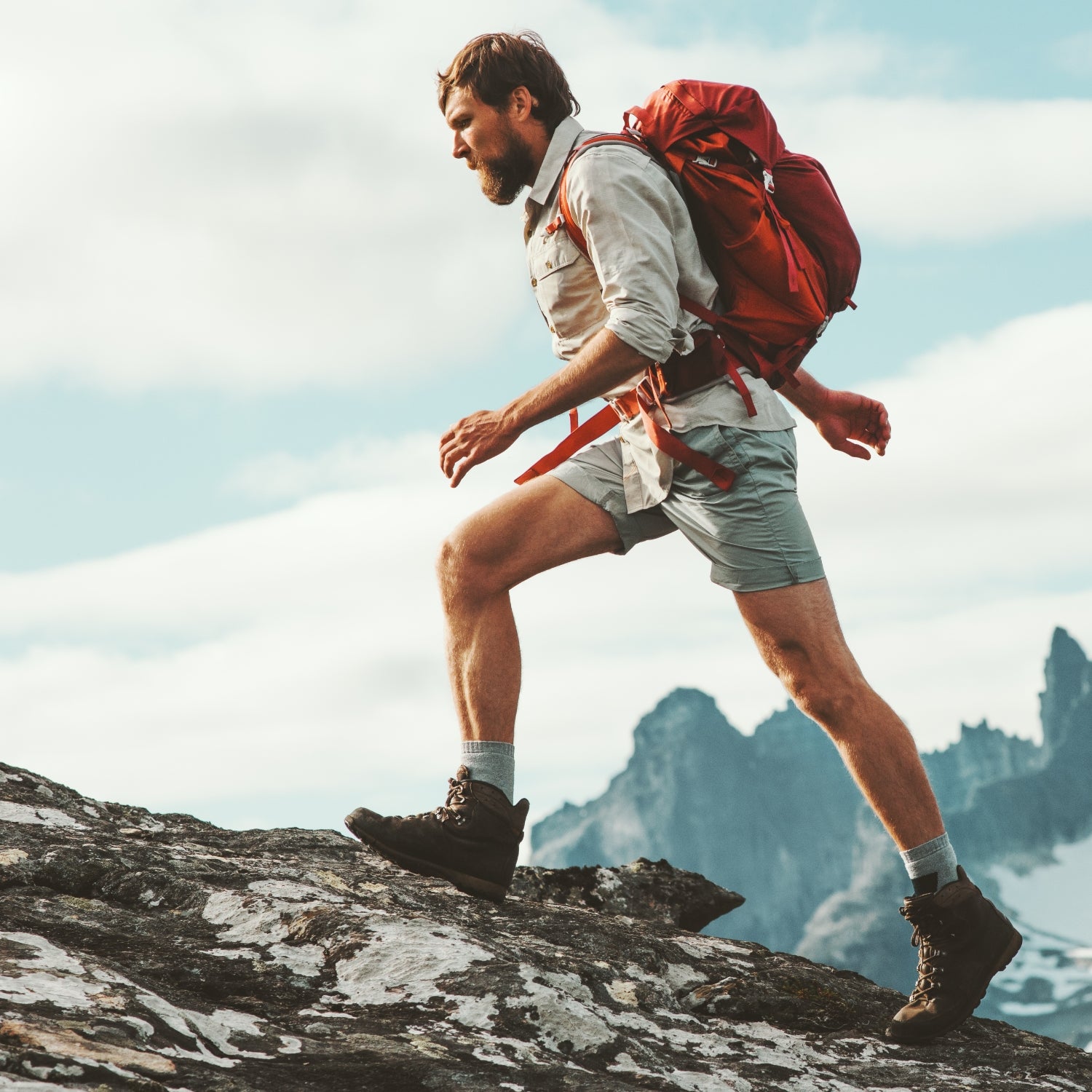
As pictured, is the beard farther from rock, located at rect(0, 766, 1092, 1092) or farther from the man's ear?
rock, located at rect(0, 766, 1092, 1092)

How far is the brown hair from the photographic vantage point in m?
4.92

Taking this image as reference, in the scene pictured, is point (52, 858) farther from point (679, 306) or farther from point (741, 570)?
point (679, 306)

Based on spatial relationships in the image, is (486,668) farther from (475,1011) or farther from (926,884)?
(926,884)

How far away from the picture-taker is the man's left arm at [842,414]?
5.84m

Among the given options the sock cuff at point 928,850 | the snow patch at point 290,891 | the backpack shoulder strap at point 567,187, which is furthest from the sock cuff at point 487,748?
the backpack shoulder strap at point 567,187

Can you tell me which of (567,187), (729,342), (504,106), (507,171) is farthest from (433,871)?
(504,106)

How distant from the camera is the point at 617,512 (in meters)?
5.14

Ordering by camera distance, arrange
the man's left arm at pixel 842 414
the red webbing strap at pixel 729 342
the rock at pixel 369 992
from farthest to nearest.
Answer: the man's left arm at pixel 842 414 < the red webbing strap at pixel 729 342 < the rock at pixel 369 992

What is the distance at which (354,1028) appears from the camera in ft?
11.2

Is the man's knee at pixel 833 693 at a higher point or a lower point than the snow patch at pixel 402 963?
higher

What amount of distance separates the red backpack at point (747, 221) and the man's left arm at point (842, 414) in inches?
31.3

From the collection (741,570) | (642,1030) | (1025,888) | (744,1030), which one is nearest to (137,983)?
(642,1030)

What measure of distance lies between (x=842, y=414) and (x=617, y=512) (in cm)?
143

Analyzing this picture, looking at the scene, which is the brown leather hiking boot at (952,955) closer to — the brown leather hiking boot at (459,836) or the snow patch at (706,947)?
the snow patch at (706,947)
